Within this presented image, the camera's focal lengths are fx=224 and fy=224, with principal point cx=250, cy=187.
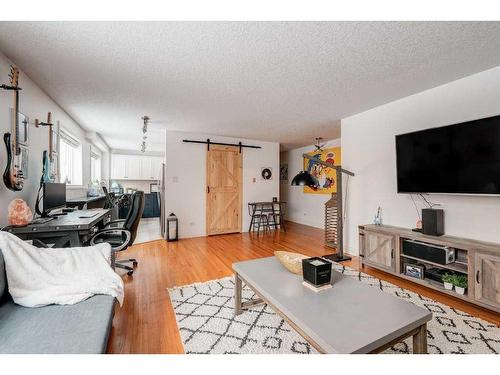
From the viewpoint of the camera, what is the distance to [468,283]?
200 cm

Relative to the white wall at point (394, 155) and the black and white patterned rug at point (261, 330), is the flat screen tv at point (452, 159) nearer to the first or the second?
the white wall at point (394, 155)

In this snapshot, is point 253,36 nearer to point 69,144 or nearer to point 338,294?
point 338,294

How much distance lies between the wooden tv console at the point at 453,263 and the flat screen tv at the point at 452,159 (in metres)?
0.53

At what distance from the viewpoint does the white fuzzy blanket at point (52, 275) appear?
1304 millimetres

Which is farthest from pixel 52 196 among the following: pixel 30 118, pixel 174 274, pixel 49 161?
pixel 174 274

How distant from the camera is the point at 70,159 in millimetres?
4070

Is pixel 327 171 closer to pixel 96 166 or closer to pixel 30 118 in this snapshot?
pixel 30 118

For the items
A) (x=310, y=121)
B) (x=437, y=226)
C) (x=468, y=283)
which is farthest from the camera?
(x=310, y=121)

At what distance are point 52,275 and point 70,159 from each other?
11.4ft

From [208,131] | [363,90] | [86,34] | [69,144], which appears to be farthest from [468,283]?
[69,144]

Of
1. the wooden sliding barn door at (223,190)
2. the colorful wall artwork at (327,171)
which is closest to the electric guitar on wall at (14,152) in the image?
the wooden sliding barn door at (223,190)

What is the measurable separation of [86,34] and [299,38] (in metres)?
1.59

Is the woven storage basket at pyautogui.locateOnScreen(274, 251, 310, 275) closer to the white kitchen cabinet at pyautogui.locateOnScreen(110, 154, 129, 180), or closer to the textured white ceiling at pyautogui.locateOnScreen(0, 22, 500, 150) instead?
the textured white ceiling at pyautogui.locateOnScreen(0, 22, 500, 150)
